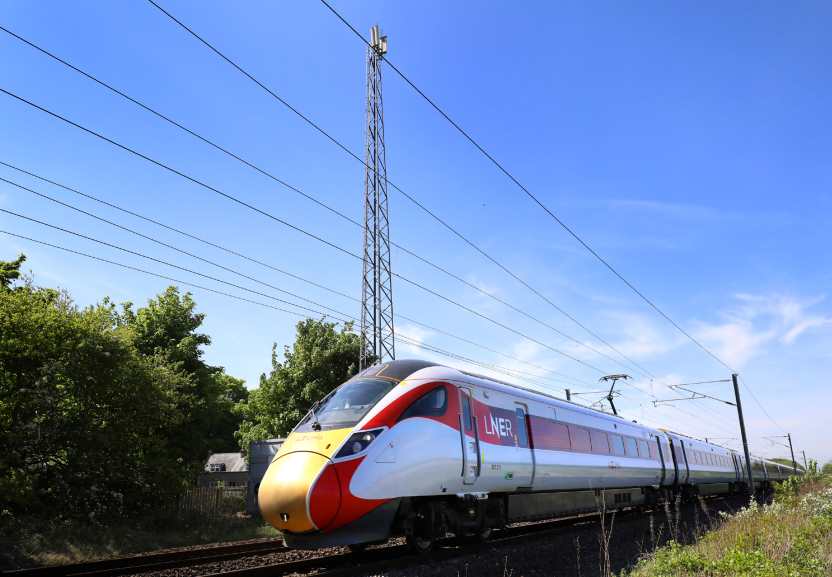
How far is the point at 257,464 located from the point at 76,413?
7655 millimetres

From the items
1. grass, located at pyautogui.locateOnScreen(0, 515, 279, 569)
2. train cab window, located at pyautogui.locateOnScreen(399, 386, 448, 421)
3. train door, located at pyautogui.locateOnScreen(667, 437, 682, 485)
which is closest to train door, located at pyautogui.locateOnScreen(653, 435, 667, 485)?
train door, located at pyautogui.locateOnScreen(667, 437, 682, 485)

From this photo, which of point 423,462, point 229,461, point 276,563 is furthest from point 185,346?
point 229,461

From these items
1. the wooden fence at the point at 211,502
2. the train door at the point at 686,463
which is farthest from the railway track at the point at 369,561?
the train door at the point at 686,463

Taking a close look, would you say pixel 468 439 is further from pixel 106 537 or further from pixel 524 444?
pixel 106 537

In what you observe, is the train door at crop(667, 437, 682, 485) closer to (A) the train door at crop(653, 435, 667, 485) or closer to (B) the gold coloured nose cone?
(A) the train door at crop(653, 435, 667, 485)

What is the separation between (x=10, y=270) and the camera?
24.7 meters

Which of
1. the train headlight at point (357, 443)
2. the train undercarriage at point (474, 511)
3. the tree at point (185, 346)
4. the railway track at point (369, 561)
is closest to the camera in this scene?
the train headlight at point (357, 443)

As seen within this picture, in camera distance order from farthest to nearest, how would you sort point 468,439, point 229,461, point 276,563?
point 229,461 < point 276,563 < point 468,439

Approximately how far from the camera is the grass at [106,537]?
13.2 meters

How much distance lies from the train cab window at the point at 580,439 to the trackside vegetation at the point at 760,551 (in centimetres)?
354

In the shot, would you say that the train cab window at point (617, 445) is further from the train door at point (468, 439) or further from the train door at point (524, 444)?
the train door at point (468, 439)

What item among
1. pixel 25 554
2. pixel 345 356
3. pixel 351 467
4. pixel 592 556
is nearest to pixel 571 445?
pixel 592 556

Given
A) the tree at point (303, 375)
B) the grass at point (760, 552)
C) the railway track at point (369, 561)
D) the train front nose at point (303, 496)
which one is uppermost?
the tree at point (303, 375)

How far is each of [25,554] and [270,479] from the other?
8.79m
